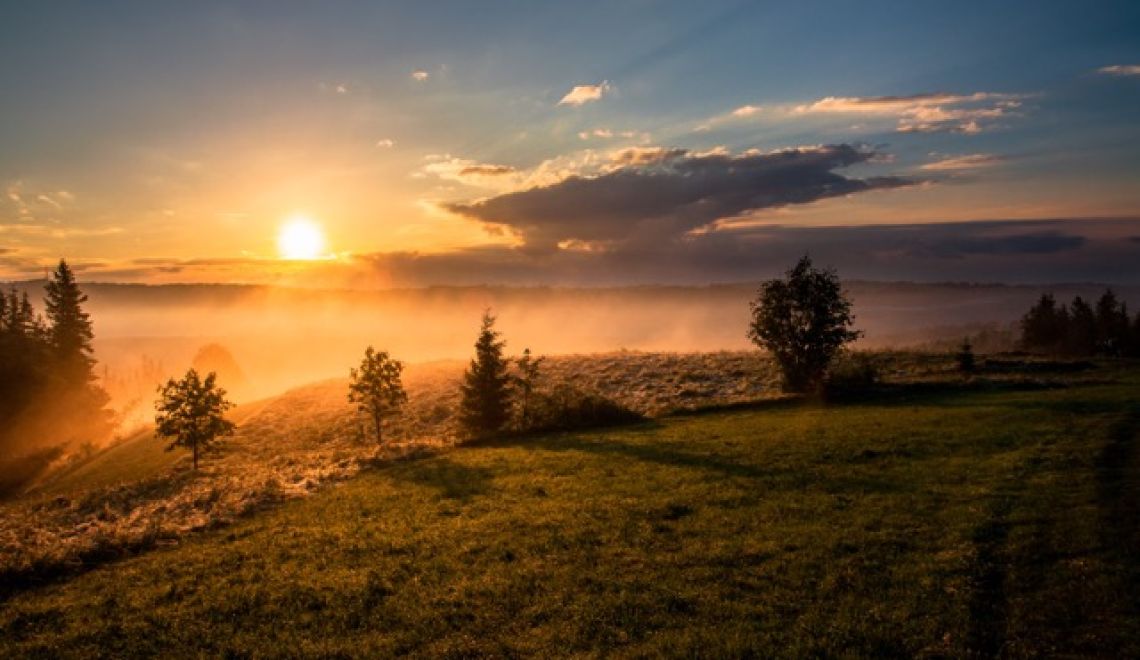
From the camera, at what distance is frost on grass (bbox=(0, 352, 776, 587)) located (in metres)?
23.3

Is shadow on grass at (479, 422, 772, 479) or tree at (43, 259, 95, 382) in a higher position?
tree at (43, 259, 95, 382)

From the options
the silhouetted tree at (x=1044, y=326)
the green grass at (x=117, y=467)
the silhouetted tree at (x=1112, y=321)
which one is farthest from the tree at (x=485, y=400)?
the silhouetted tree at (x=1112, y=321)

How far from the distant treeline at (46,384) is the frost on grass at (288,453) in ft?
55.1

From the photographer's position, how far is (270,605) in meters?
16.5

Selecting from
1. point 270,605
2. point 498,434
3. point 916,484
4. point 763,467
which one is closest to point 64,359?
point 498,434

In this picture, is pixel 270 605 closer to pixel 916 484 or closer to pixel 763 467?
pixel 763 467

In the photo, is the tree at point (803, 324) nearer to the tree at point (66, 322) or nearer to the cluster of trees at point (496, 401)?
the cluster of trees at point (496, 401)

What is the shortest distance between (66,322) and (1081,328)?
528ft

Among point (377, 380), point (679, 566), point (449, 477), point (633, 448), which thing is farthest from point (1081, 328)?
point (679, 566)

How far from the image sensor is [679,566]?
17547 millimetres

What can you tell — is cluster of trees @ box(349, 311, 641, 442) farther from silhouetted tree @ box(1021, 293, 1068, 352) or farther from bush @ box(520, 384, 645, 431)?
silhouetted tree @ box(1021, 293, 1068, 352)

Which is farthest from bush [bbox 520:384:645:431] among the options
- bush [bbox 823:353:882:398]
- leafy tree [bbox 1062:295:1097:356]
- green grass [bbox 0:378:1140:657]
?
leafy tree [bbox 1062:295:1097:356]

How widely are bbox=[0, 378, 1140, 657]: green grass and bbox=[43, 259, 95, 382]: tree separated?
7913cm

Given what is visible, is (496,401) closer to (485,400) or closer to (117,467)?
(485,400)
